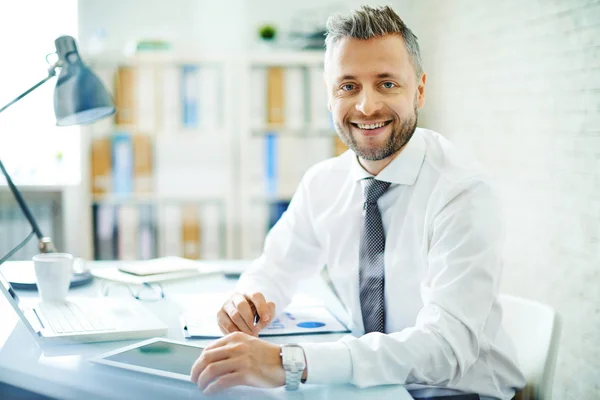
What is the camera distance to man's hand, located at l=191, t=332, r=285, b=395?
91 centimetres

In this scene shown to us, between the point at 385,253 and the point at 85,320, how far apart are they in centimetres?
62

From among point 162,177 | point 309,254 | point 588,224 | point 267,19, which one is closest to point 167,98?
point 162,177

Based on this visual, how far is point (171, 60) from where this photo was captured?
10.3 ft

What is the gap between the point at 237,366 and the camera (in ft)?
3.02

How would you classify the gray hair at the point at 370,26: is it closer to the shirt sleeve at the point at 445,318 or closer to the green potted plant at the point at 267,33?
the shirt sleeve at the point at 445,318

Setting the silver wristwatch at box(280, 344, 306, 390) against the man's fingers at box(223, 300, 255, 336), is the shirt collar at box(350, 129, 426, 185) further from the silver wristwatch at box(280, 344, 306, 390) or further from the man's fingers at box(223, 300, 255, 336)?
the silver wristwatch at box(280, 344, 306, 390)

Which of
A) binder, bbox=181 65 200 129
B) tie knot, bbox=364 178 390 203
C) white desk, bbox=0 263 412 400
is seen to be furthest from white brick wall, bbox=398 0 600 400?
binder, bbox=181 65 200 129

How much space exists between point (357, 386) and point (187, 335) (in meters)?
0.38

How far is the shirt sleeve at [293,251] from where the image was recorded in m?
1.54

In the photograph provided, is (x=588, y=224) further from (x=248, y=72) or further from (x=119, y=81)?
(x=119, y=81)

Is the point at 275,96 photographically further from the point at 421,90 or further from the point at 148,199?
the point at 421,90

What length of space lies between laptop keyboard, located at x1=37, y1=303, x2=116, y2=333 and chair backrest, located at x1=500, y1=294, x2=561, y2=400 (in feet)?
2.83

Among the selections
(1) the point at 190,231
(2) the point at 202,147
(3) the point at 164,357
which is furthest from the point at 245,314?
(2) the point at 202,147


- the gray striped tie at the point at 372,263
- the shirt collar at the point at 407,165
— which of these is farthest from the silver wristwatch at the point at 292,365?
the shirt collar at the point at 407,165
